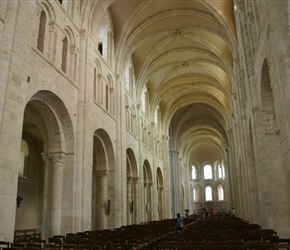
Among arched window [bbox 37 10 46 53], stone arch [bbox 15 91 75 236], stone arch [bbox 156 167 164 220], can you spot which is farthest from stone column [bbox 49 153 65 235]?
stone arch [bbox 156 167 164 220]

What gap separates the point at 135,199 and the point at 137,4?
15535mm

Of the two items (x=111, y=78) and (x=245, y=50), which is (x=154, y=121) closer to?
(x=111, y=78)

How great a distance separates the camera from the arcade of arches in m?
10.2

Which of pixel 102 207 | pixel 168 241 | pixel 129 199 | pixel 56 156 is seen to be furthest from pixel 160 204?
pixel 168 241

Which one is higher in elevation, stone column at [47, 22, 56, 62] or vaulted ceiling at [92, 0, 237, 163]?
vaulted ceiling at [92, 0, 237, 163]

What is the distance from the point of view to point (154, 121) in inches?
1414

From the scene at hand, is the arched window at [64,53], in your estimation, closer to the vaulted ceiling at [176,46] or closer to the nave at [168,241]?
the vaulted ceiling at [176,46]

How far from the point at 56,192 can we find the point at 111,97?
30.3 ft

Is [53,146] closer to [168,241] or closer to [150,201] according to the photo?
[168,241]

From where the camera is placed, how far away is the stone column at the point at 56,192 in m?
13.9

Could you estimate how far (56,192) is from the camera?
46.5 ft

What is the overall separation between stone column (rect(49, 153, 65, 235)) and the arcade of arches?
46 millimetres

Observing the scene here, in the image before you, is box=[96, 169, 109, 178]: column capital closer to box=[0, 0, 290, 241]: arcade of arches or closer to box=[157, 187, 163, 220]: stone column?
box=[0, 0, 290, 241]: arcade of arches

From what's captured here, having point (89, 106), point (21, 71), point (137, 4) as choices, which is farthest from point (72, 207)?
point (137, 4)
